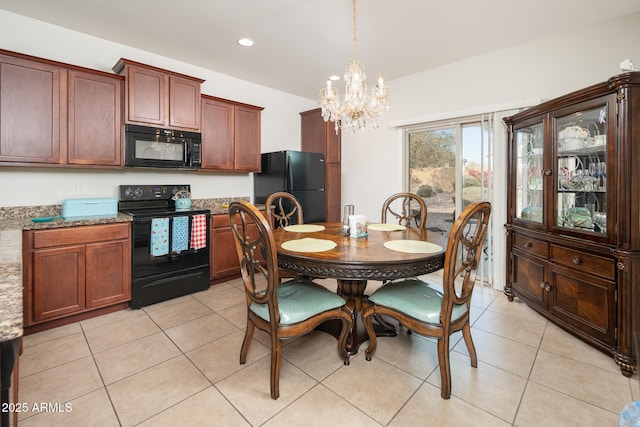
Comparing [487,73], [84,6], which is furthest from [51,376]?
[487,73]

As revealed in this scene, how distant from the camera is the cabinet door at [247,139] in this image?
3.74 m

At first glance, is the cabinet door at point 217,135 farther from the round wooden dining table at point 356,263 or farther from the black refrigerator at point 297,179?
the round wooden dining table at point 356,263

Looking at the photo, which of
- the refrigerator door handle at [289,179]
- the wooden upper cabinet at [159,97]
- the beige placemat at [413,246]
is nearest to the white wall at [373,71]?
the wooden upper cabinet at [159,97]

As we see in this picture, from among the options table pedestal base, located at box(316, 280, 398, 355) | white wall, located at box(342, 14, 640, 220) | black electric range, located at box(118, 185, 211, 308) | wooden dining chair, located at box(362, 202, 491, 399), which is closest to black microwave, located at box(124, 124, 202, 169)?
black electric range, located at box(118, 185, 211, 308)

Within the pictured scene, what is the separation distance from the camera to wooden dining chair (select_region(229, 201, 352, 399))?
1522 mm

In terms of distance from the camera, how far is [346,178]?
4.74m

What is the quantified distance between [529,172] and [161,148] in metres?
3.69

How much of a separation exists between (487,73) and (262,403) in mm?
3811

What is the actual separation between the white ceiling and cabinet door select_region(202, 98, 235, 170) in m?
0.55

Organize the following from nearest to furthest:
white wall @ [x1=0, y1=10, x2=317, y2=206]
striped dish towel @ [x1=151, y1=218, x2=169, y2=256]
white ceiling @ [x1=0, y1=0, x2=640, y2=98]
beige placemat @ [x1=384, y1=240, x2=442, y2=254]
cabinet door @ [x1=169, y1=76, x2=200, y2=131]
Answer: beige placemat @ [x1=384, y1=240, x2=442, y2=254], white ceiling @ [x1=0, y1=0, x2=640, y2=98], white wall @ [x1=0, y1=10, x2=317, y2=206], striped dish towel @ [x1=151, y1=218, x2=169, y2=256], cabinet door @ [x1=169, y1=76, x2=200, y2=131]

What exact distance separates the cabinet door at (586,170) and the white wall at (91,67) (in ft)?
11.6

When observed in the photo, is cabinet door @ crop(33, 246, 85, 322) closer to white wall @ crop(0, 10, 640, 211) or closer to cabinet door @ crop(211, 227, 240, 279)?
white wall @ crop(0, 10, 640, 211)

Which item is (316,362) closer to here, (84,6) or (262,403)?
(262,403)

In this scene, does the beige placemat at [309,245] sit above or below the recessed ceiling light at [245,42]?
below
